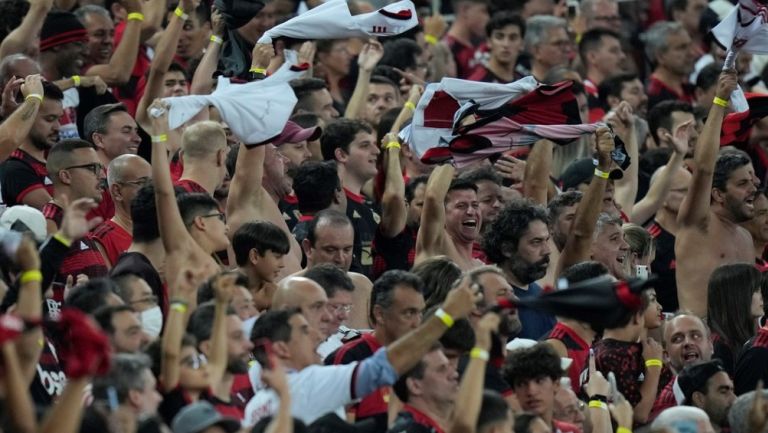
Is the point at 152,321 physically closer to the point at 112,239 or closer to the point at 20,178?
the point at 112,239

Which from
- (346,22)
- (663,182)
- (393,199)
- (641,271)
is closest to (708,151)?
(641,271)

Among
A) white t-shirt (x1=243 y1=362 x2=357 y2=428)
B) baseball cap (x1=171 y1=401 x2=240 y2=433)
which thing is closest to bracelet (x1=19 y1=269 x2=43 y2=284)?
baseball cap (x1=171 y1=401 x2=240 y2=433)

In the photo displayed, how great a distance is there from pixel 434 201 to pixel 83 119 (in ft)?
9.44

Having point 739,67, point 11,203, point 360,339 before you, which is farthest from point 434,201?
point 739,67

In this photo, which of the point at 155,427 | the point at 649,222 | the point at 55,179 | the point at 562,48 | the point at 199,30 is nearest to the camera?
the point at 155,427

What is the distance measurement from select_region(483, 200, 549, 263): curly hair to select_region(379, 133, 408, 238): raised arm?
581 mm

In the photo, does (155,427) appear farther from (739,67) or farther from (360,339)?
(739,67)

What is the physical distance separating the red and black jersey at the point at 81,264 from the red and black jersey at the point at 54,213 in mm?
432

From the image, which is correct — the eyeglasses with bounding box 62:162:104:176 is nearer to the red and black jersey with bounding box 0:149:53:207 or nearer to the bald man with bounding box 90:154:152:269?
the bald man with bounding box 90:154:152:269

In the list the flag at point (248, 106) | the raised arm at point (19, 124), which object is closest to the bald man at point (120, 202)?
the flag at point (248, 106)

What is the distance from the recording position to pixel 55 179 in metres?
10.5

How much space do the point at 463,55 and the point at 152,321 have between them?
28.6ft

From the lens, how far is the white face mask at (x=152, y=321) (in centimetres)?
872

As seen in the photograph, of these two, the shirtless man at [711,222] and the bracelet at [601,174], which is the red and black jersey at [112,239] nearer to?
the bracelet at [601,174]
